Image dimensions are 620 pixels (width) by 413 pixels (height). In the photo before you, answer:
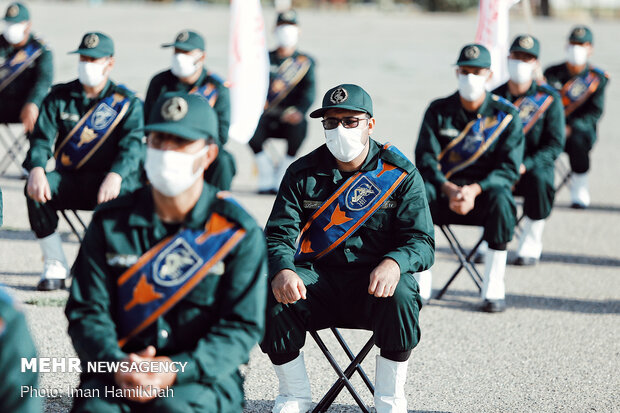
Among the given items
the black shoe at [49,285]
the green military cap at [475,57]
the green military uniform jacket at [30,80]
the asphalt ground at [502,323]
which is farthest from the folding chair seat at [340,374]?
the green military uniform jacket at [30,80]

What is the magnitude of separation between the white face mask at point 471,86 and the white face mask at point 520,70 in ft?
4.04

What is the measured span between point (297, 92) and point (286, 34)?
0.72 m

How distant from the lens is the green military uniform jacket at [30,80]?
9641 millimetres

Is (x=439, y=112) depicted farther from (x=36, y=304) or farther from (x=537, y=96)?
(x=36, y=304)

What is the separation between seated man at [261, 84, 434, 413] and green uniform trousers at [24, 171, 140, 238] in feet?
7.83

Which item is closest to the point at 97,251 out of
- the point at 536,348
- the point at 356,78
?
the point at 536,348

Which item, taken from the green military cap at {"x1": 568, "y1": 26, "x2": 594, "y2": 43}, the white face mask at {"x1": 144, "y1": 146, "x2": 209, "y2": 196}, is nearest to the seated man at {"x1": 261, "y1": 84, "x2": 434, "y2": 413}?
the white face mask at {"x1": 144, "y1": 146, "x2": 209, "y2": 196}

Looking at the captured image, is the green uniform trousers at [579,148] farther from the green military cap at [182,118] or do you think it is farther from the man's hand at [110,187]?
the green military cap at [182,118]

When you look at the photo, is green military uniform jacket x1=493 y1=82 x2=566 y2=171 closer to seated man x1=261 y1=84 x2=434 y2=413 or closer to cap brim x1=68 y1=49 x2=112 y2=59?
seated man x1=261 y1=84 x2=434 y2=413

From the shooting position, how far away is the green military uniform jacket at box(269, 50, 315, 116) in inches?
426

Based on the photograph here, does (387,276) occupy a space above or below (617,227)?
above

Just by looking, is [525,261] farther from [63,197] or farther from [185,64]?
[63,197]

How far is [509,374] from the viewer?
5316mm

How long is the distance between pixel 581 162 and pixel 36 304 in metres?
6.69
